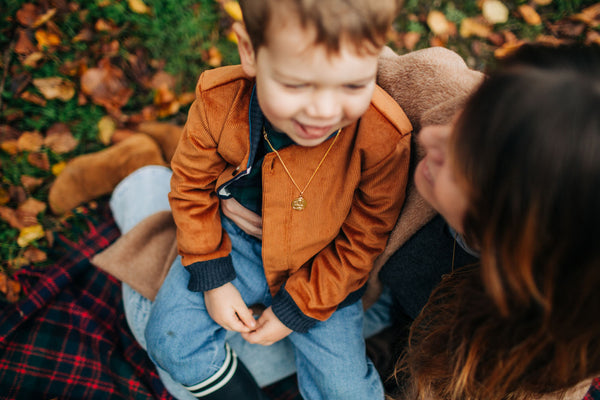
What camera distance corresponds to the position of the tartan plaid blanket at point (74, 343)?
4.33 feet

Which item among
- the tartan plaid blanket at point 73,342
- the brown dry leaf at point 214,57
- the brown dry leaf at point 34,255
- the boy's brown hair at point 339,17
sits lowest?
the tartan plaid blanket at point 73,342

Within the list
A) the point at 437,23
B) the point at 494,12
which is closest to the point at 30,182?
the point at 437,23

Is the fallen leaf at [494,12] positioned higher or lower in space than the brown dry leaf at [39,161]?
higher

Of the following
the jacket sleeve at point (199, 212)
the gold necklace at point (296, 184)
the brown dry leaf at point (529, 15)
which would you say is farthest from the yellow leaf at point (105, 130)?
the brown dry leaf at point (529, 15)

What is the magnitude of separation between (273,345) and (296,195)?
68cm

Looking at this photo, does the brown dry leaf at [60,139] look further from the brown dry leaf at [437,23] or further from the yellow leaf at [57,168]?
the brown dry leaf at [437,23]

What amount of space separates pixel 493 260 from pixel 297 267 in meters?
0.56

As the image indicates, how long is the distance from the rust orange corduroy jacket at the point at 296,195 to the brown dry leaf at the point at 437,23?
123 cm

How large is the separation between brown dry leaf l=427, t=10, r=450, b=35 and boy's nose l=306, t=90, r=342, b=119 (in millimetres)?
1475

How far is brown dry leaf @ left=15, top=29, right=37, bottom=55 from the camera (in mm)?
1779

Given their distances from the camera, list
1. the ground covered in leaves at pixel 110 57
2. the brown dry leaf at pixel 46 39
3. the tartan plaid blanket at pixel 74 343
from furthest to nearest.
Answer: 1. the brown dry leaf at pixel 46 39
2. the ground covered in leaves at pixel 110 57
3. the tartan plaid blanket at pixel 74 343

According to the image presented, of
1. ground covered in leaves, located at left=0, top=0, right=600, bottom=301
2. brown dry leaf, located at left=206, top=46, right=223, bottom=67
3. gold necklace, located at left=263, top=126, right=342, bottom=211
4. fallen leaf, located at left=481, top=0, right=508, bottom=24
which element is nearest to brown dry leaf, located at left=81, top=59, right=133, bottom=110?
ground covered in leaves, located at left=0, top=0, right=600, bottom=301

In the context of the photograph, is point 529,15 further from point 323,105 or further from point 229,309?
point 229,309

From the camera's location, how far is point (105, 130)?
5.81 feet
